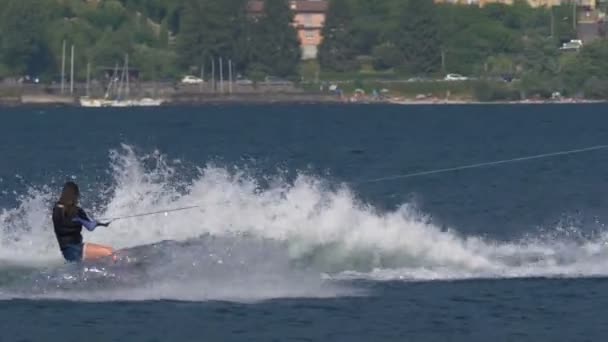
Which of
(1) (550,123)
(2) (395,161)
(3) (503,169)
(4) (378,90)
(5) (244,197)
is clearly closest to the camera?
(5) (244,197)

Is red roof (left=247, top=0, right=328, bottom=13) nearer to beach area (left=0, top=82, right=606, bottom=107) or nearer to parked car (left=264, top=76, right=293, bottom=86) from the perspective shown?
parked car (left=264, top=76, right=293, bottom=86)

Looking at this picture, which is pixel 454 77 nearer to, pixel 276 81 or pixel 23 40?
pixel 276 81

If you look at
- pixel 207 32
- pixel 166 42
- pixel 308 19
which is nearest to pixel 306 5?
pixel 308 19

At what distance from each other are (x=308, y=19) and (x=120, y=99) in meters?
26.4

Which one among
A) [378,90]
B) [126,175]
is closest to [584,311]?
[126,175]

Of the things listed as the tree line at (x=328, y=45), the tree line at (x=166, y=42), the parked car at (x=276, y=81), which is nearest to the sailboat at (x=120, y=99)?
the tree line at (x=166, y=42)

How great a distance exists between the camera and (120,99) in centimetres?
14150

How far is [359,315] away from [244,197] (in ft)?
22.0

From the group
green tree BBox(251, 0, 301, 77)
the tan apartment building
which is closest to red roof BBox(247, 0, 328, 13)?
the tan apartment building

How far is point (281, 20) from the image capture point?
147750mm

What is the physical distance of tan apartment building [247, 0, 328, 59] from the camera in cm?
15699

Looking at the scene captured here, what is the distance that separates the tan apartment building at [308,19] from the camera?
156988 mm

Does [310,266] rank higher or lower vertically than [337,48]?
lower

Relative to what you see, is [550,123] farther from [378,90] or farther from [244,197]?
[244,197]
